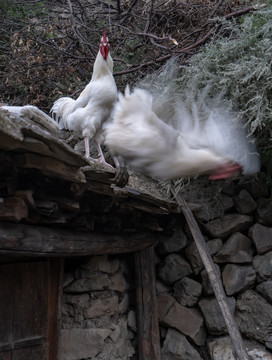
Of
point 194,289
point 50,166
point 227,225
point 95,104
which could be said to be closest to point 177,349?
point 194,289

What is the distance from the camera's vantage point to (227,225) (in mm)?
3273

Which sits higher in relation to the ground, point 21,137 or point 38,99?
point 38,99

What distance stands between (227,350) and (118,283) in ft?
3.38

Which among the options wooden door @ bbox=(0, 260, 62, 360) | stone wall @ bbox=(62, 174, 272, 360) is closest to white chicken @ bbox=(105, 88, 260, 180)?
wooden door @ bbox=(0, 260, 62, 360)

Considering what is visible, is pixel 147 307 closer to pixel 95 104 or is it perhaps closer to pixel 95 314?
pixel 95 314

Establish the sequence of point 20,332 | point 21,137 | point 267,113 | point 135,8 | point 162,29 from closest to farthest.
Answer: point 21,137
point 20,332
point 267,113
point 162,29
point 135,8

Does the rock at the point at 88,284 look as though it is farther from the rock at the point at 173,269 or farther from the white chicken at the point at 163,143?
the white chicken at the point at 163,143

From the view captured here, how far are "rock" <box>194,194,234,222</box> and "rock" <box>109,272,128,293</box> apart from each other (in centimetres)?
85

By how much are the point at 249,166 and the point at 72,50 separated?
2676 millimetres

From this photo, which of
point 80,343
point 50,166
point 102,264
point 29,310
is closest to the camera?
point 50,166

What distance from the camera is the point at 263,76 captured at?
256 cm

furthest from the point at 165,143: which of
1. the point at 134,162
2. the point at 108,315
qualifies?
the point at 108,315

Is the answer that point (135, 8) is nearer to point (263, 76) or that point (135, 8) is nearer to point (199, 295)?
point (263, 76)

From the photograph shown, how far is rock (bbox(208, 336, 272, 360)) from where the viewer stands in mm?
2922
